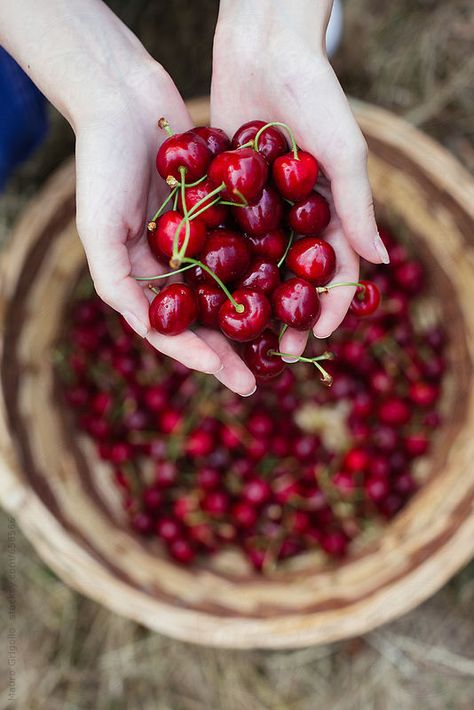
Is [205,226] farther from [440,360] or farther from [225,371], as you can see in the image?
[440,360]

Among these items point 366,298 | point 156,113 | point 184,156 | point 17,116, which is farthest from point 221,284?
point 17,116

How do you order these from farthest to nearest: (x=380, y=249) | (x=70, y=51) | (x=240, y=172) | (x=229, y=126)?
(x=229, y=126)
(x=70, y=51)
(x=380, y=249)
(x=240, y=172)

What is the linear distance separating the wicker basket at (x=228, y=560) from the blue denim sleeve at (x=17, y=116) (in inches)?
12.1

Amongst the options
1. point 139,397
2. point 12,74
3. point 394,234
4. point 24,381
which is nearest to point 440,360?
point 394,234

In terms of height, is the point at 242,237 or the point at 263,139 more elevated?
the point at 263,139

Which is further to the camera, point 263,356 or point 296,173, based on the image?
point 263,356

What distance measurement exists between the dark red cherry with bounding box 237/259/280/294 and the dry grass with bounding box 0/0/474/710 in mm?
1542

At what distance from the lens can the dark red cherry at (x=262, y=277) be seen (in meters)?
1.77

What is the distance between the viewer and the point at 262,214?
1.75 m

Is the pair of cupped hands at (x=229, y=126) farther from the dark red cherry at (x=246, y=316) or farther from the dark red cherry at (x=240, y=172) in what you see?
the dark red cherry at (x=240, y=172)

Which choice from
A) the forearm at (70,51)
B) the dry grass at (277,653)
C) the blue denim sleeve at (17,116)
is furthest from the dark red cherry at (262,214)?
the dry grass at (277,653)

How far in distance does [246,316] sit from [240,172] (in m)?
0.32

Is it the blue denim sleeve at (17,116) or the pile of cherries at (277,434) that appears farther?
the pile of cherries at (277,434)

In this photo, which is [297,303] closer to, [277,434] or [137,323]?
[137,323]
